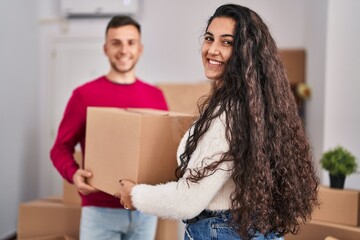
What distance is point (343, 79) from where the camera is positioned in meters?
2.52

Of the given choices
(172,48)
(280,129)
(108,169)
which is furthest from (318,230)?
(172,48)

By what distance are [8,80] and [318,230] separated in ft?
8.22

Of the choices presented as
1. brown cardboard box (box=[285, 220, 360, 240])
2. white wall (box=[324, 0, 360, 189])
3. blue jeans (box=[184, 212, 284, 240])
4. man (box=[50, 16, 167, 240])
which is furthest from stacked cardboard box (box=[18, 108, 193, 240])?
white wall (box=[324, 0, 360, 189])

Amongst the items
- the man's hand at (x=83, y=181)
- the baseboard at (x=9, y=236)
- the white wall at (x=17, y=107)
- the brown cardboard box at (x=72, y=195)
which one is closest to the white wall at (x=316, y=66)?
the brown cardboard box at (x=72, y=195)

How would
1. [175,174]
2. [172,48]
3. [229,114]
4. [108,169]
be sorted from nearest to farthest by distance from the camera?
[229,114] → [175,174] → [108,169] → [172,48]

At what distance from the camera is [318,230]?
5.70 ft

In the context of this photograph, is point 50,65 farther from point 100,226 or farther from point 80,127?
point 100,226

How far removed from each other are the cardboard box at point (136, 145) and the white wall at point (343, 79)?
146cm

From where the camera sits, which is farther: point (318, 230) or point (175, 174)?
point (318, 230)

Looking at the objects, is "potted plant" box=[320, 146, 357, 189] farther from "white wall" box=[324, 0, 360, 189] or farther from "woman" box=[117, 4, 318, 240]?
"woman" box=[117, 4, 318, 240]

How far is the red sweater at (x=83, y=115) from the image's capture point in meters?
1.68

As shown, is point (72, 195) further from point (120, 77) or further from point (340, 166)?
point (340, 166)

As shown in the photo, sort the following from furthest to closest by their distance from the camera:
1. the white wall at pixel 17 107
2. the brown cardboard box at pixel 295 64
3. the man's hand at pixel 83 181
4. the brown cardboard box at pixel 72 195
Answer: the brown cardboard box at pixel 295 64, the white wall at pixel 17 107, the brown cardboard box at pixel 72 195, the man's hand at pixel 83 181

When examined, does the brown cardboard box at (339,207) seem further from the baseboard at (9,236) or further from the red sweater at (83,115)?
the baseboard at (9,236)
